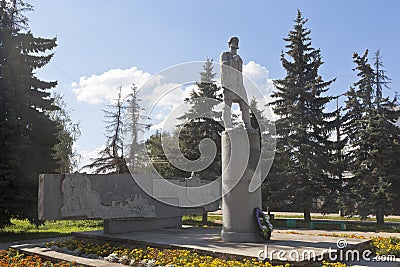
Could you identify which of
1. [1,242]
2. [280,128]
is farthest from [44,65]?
[280,128]

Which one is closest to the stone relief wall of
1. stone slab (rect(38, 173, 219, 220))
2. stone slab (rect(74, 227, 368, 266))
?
stone slab (rect(38, 173, 219, 220))

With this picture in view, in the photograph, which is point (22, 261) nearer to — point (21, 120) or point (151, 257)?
point (151, 257)

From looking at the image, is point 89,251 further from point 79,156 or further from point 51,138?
point 79,156

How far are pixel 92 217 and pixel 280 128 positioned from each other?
452 inches

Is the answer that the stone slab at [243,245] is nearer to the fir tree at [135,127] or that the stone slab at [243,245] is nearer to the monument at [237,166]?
the monument at [237,166]

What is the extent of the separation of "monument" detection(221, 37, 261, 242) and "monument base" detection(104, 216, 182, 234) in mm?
3304

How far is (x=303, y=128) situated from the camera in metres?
18.0

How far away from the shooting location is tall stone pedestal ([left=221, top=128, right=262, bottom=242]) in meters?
7.77

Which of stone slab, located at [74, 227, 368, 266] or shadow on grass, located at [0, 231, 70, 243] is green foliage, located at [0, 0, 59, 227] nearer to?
shadow on grass, located at [0, 231, 70, 243]

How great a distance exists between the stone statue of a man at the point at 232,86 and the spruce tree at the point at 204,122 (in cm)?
967

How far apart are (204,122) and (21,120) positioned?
8.31 m

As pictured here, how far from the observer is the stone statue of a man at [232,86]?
820 cm

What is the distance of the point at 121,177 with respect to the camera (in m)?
10.1

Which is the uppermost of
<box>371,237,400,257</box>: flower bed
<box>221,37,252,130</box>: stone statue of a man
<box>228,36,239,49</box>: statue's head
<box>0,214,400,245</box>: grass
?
<box>228,36,239,49</box>: statue's head
